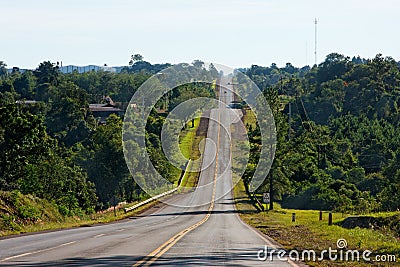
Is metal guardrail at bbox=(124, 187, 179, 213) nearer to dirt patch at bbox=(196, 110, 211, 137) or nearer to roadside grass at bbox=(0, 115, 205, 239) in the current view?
roadside grass at bbox=(0, 115, 205, 239)

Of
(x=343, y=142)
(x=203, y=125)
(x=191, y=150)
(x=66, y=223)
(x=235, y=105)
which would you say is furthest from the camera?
(x=203, y=125)

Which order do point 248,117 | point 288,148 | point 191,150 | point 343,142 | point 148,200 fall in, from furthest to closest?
point 248,117
point 191,150
point 343,142
point 288,148
point 148,200

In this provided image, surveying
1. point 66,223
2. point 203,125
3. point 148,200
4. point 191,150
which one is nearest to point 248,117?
point 191,150

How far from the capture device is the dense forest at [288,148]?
5359 centimetres

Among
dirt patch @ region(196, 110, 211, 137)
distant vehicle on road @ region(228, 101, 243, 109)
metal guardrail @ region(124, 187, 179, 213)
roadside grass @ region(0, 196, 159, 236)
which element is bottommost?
metal guardrail @ region(124, 187, 179, 213)

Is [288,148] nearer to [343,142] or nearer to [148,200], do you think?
[148,200]

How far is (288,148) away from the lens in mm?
71938

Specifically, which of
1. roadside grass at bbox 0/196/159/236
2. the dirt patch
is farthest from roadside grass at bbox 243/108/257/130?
roadside grass at bbox 0/196/159/236

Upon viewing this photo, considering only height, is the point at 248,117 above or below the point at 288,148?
above

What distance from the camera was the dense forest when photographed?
176ft

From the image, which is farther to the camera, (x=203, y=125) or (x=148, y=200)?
(x=203, y=125)

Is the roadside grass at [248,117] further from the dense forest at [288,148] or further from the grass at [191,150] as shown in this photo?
the grass at [191,150]

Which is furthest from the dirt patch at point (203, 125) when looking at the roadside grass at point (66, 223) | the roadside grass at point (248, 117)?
the roadside grass at point (66, 223)

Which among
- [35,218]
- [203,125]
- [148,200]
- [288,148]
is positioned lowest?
[148,200]
